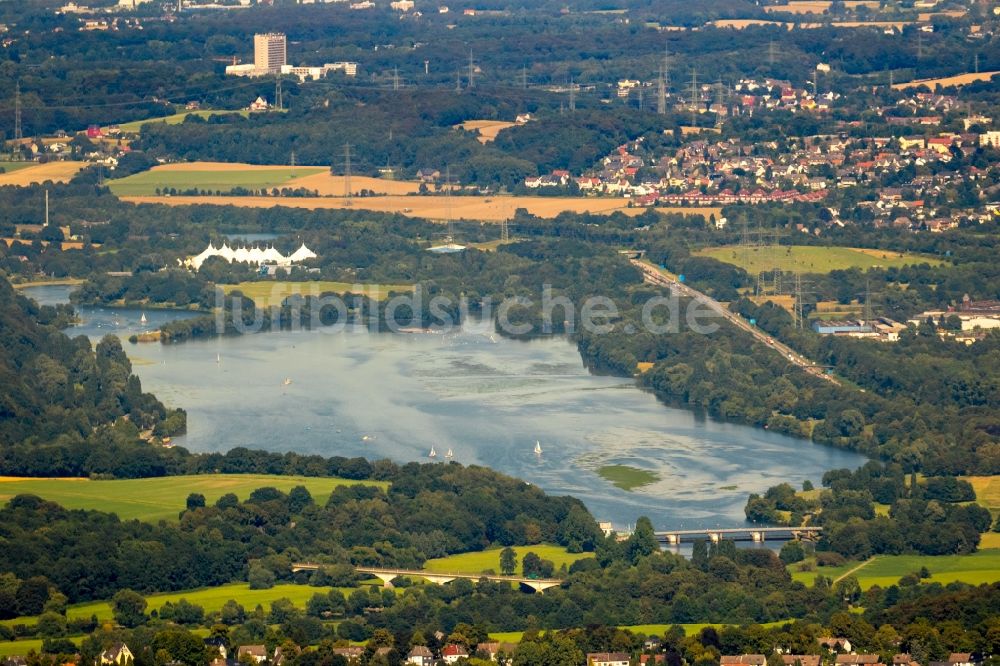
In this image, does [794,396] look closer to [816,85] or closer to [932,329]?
[932,329]

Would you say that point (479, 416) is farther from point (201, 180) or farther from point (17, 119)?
point (17, 119)

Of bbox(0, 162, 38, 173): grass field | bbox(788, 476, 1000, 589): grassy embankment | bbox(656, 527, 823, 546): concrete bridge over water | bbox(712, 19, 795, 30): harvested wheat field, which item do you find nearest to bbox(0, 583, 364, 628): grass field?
bbox(656, 527, 823, 546): concrete bridge over water

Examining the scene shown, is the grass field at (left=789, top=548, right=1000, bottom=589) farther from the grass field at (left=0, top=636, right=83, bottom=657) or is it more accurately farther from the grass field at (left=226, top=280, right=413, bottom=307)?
the grass field at (left=226, top=280, right=413, bottom=307)

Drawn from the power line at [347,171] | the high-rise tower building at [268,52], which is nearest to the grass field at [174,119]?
the power line at [347,171]

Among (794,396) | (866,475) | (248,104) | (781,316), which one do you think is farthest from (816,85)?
(866,475)

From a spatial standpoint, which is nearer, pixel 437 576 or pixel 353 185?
pixel 437 576

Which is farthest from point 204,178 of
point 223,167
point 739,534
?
point 739,534

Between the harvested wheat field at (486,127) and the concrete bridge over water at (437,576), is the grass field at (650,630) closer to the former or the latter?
the concrete bridge over water at (437,576)
